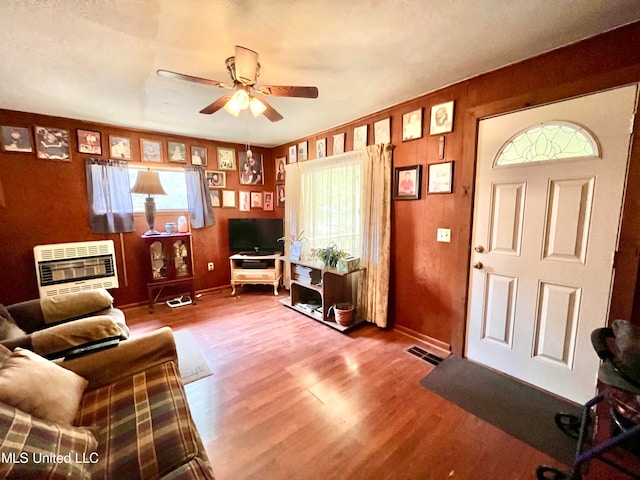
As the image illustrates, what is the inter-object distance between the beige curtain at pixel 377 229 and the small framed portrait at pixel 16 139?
3.62 metres

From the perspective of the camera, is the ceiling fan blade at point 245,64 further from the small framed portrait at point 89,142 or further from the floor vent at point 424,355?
the small framed portrait at point 89,142

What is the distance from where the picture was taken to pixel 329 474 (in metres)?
1.35

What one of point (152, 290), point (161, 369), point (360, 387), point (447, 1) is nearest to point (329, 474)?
point (360, 387)

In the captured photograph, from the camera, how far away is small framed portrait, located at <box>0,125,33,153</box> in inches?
108

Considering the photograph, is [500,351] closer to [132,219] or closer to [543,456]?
[543,456]

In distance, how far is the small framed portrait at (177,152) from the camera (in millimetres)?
3695

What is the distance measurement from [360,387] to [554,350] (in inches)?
54.4

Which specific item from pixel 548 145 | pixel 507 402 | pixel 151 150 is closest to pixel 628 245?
pixel 548 145

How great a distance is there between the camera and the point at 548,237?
1852mm

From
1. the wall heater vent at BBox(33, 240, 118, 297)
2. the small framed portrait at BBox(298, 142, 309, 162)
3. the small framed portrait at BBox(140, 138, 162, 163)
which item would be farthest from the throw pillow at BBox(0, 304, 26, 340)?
the small framed portrait at BBox(298, 142, 309, 162)

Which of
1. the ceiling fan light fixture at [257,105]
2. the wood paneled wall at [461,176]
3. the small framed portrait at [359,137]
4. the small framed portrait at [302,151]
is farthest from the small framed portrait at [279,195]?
the ceiling fan light fixture at [257,105]

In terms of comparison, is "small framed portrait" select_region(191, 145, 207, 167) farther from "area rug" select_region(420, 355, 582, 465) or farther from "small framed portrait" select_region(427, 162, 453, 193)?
"area rug" select_region(420, 355, 582, 465)

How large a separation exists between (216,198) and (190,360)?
8.16 ft

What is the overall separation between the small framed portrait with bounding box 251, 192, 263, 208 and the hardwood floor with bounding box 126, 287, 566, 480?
7.64 feet
